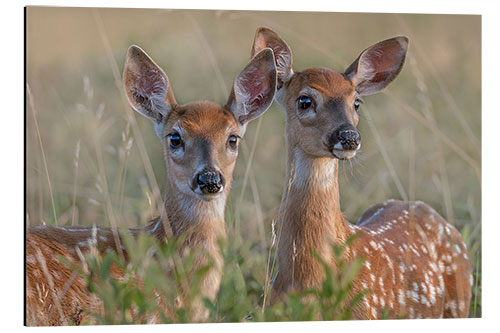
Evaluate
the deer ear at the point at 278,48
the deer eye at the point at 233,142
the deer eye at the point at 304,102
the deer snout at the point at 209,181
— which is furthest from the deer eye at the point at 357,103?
the deer snout at the point at 209,181

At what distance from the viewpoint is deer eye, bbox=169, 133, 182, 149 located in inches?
217

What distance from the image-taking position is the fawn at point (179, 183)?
531 centimetres

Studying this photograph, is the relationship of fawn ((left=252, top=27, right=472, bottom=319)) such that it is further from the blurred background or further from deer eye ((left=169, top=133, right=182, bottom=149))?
deer eye ((left=169, top=133, right=182, bottom=149))

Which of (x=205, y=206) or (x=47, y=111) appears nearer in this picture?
(x=205, y=206)

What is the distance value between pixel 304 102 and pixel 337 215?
626 mm

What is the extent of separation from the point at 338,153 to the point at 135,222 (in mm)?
1537

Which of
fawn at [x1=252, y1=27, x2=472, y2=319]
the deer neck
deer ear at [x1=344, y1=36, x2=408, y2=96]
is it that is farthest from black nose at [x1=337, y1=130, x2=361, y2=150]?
deer ear at [x1=344, y1=36, x2=408, y2=96]

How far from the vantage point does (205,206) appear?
549cm

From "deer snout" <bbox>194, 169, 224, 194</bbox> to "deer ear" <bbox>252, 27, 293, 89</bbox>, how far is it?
816 millimetres

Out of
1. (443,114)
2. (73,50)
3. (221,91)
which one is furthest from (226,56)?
(443,114)

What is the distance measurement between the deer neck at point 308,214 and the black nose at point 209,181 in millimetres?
569

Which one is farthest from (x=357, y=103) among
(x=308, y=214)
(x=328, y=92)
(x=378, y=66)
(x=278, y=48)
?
(x=308, y=214)

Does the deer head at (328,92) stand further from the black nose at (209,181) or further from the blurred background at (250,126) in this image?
the black nose at (209,181)
